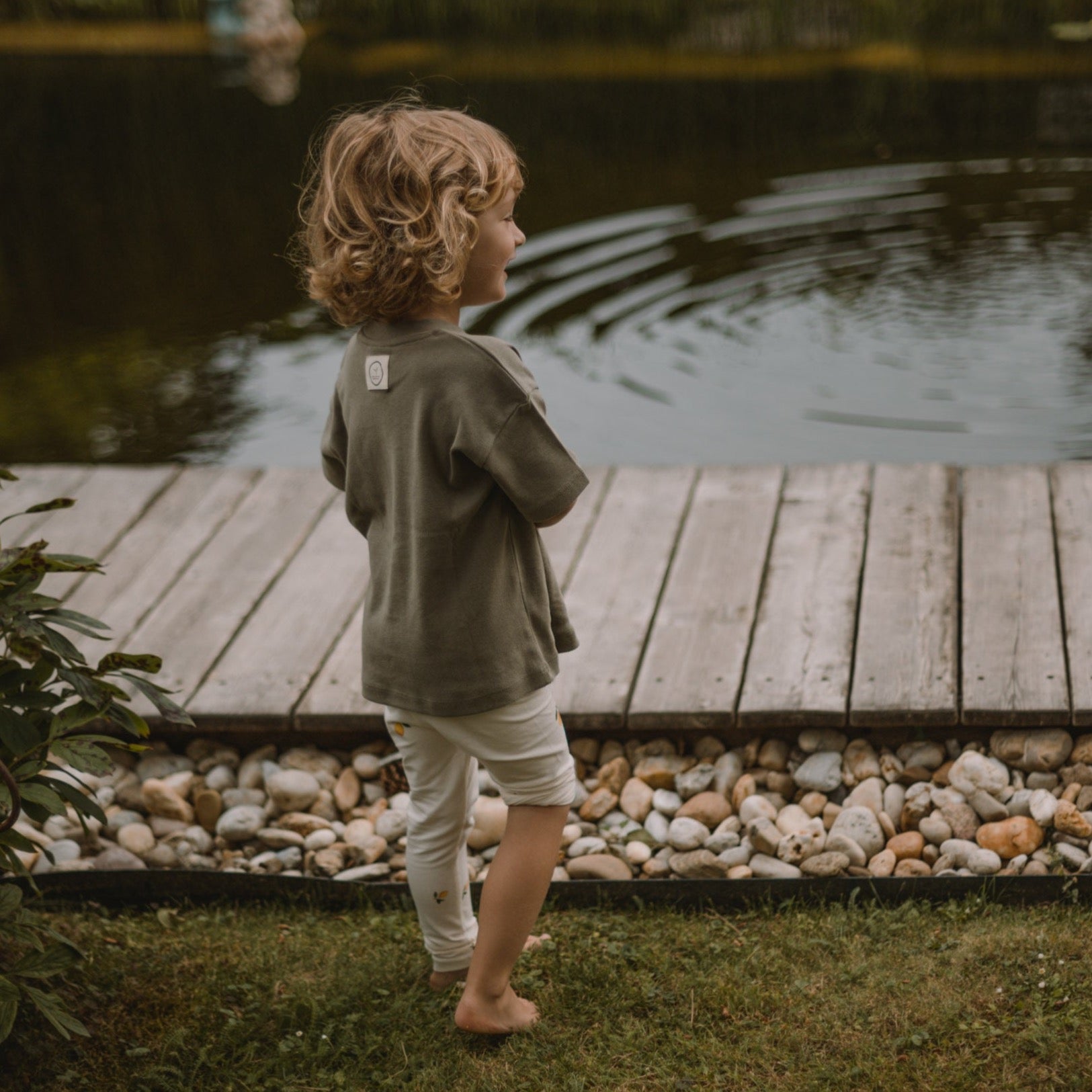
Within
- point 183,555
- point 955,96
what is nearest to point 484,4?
point 955,96

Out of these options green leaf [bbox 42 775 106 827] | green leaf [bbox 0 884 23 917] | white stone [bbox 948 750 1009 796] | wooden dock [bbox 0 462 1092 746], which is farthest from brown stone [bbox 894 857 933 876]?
green leaf [bbox 0 884 23 917]

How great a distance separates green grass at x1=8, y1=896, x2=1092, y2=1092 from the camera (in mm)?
2258

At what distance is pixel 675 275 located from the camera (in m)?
6.81

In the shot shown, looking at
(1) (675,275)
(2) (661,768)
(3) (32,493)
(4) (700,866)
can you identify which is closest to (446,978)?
(4) (700,866)

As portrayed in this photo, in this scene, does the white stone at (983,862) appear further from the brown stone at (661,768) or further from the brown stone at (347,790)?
the brown stone at (347,790)

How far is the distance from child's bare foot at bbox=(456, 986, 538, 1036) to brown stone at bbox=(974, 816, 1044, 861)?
1.02 metres

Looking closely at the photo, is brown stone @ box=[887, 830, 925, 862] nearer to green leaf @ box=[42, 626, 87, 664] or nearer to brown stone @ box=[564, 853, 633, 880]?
brown stone @ box=[564, 853, 633, 880]

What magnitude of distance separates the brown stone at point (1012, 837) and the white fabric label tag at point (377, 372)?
5.12ft

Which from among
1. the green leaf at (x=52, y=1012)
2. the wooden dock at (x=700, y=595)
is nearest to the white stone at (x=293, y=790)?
the wooden dock at (x=700, y=595)

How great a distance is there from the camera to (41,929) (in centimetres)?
248

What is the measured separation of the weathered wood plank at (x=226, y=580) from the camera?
11.5 feet

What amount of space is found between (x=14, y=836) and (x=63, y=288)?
6.14m

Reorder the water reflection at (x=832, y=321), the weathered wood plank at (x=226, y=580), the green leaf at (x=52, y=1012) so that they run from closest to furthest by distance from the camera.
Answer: the green leaf at (x=52, y=1012) < the weathered wood plank at (x=226, y=580) < the water reflection at (x=832, y=321)

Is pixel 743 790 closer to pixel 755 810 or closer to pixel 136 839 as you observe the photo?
pixel 755 810
